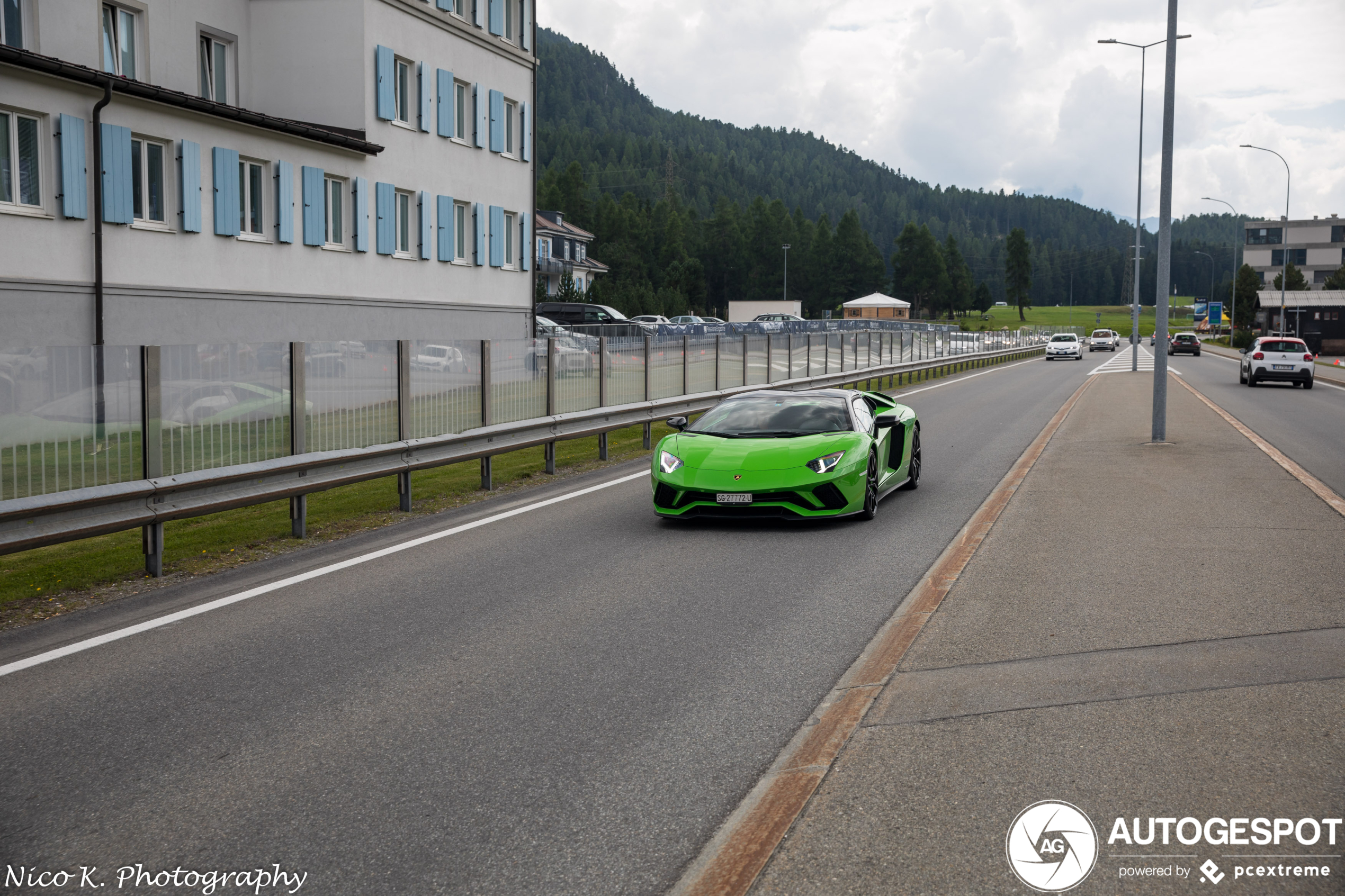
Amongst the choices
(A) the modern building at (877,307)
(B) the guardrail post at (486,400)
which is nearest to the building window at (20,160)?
(B) the guardrail post at (486,400)

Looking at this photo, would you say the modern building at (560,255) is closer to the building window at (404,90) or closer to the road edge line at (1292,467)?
the building window at (404,90)

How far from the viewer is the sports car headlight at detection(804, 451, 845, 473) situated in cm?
1070

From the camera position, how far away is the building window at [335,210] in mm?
29281

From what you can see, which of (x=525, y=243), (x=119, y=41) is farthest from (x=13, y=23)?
(x=525, y=243)

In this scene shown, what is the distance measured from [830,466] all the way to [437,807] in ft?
22.7

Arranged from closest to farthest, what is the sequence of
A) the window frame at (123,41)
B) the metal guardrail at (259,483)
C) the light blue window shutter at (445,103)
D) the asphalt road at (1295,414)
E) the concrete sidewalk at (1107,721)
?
the concrete sidewalk at (1107,721)
the metal guardrail at (259,483)
the asphalt road at (1295,414)
the window frame at (123,41)
the light blue window shutter at (445,103)

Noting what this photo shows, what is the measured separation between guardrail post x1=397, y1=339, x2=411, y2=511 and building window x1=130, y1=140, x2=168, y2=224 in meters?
13.4

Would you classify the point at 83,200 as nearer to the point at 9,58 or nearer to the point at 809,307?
the point at 9,58

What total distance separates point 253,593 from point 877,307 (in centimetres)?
Result: 12635

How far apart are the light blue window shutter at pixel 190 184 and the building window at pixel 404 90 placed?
8.12 meters

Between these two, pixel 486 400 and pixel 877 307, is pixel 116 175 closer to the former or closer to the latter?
pixel 486 400

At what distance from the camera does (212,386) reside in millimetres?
9906

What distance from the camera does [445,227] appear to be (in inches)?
1316

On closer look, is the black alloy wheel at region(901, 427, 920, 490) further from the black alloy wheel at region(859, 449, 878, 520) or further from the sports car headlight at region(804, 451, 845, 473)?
the sports car headlight at region(804, 451, 845, 473)
